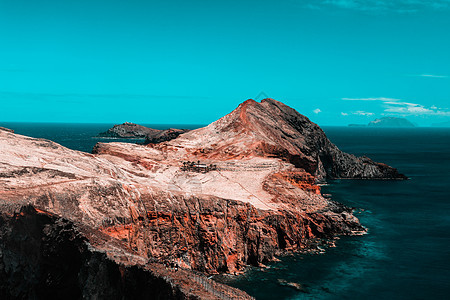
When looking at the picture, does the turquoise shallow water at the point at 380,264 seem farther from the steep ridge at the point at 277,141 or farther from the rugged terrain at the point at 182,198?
the steep ridge at the point at 277,141

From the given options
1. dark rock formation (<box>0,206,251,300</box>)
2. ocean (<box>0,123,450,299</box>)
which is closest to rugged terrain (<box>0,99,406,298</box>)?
dark rock formation (<box>0,206,251,300</box>)

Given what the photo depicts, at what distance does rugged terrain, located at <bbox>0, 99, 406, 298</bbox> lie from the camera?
31.2 meters

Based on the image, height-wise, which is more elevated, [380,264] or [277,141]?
[277,141]

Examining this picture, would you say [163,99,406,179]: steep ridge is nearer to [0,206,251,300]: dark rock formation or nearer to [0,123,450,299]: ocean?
[0,123,450,299]: ocean

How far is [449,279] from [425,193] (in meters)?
44.5

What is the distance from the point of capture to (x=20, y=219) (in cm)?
2656

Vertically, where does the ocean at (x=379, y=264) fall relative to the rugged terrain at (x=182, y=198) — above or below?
below

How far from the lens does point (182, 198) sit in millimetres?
39062

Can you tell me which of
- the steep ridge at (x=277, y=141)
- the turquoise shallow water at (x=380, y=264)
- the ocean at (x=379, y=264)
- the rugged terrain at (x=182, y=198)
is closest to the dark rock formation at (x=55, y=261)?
the rugged terrain at (x=182, y=198)

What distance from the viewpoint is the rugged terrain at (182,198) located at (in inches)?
1230

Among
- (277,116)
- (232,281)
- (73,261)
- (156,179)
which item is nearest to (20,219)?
(73,261)

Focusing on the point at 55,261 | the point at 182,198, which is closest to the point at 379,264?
the point at 182,198

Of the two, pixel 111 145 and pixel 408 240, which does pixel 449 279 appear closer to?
pixel 408 240

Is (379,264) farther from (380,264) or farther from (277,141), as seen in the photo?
(277,141)
